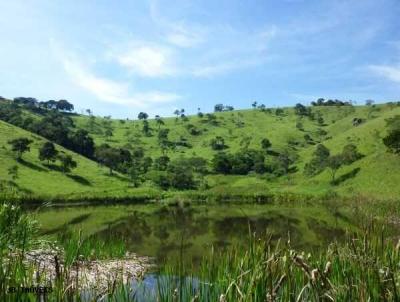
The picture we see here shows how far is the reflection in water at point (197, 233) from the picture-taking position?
4012 centimetres

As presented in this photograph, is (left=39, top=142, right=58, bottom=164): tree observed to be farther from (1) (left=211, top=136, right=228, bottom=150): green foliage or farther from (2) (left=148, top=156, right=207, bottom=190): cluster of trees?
(1) (left=211, top=136, right=228, bottom=150): green foliage

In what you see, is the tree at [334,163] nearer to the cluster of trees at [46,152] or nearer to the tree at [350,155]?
the tree at [350,155]

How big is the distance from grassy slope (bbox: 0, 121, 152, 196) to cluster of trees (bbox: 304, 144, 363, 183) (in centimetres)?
5200

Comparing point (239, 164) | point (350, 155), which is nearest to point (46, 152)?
point (239, 164)

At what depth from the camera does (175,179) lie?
139375 millimetres


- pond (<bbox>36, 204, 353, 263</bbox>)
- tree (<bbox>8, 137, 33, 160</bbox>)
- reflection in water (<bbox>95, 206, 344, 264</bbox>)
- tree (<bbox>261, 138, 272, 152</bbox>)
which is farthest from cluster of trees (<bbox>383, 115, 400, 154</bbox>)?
tree (<bbox>8, 137, 33, 160</bbox>)

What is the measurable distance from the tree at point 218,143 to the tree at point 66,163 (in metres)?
71.3

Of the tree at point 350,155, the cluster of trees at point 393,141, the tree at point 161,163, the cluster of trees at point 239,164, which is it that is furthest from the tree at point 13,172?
the cluster of trees at point 393,141

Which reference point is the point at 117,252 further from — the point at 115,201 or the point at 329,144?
the point at 329,144

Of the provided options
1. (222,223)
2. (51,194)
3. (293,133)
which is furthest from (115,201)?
(293,133)

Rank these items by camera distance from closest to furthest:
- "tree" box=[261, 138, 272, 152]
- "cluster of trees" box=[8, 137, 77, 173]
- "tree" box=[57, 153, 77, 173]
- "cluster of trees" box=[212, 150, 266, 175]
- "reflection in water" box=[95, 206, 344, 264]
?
"reflection in water" box=[95, 206, 344, 264] → "cluster of trees" box=[8, 137, 77, 173] → "tree" box=[57, 153, 77, 173] → "cluster of trees" box=[212, 150, 266, 175] → "tree" box=[261, 138, 272, 152]

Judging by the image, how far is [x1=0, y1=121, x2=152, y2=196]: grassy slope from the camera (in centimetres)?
11100

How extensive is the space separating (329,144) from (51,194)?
90.3 metres

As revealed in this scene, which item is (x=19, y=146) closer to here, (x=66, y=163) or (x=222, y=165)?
(x=66, y=163)
